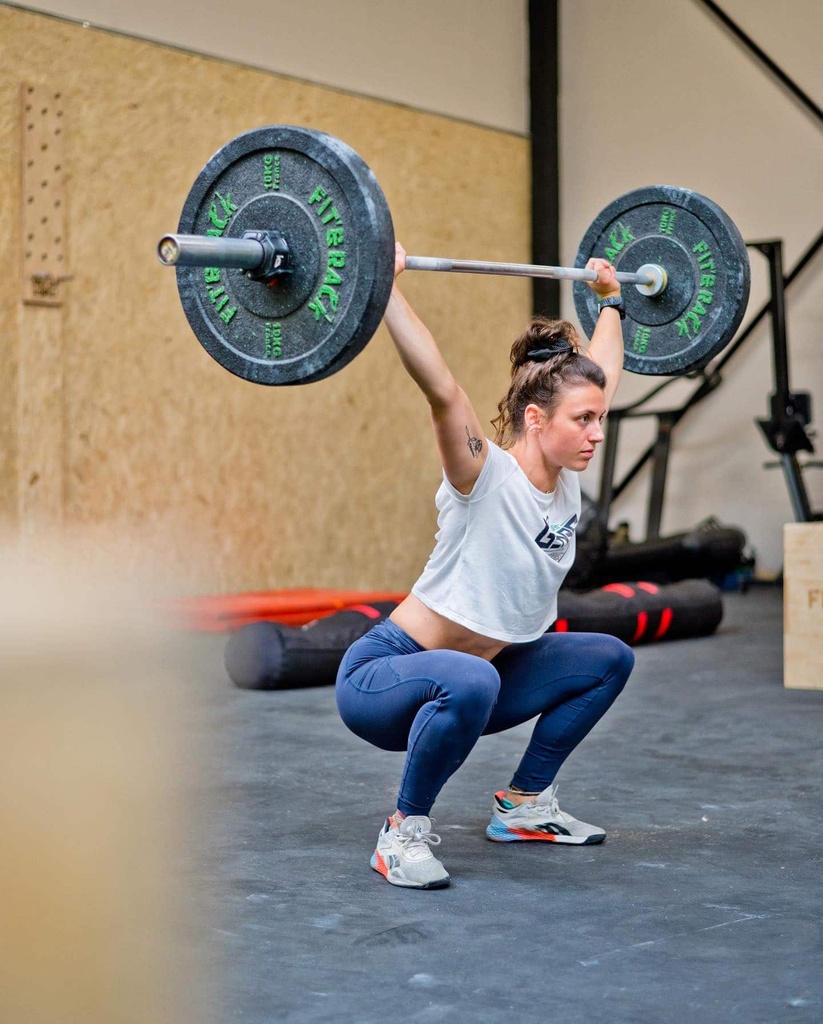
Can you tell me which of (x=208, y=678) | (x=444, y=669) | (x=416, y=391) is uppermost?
(x=416, y=391)

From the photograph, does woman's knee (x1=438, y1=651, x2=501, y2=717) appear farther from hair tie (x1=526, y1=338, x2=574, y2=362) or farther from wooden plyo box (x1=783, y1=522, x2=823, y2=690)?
wooden plyo box (x1=783, y1=522, x2=823, y2=690)

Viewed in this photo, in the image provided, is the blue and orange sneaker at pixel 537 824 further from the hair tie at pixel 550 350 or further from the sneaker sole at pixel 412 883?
the hair tie at pixel 550 350

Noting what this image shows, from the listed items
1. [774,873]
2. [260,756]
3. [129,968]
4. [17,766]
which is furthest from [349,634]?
[129,968]

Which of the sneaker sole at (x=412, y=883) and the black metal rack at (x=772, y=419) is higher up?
the black metal rack at (x=772, y=419)

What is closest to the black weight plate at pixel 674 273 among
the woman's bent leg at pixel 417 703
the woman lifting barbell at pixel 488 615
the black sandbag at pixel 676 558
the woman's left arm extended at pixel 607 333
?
the woman's left arm extended at pixel 607 333

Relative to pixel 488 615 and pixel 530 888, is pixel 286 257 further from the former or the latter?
pixel 530 888

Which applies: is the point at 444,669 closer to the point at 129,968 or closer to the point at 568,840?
the point at 568,840

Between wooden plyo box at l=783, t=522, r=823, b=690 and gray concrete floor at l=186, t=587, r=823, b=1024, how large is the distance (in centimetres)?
41

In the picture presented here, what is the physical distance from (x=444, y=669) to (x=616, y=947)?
498 millimetres

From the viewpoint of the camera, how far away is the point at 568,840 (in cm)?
228

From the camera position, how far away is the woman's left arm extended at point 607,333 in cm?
242

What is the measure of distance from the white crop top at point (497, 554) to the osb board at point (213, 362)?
3.28 meters

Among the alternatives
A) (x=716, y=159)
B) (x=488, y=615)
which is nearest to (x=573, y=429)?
(x=488, y=615)

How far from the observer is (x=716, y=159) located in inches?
272
